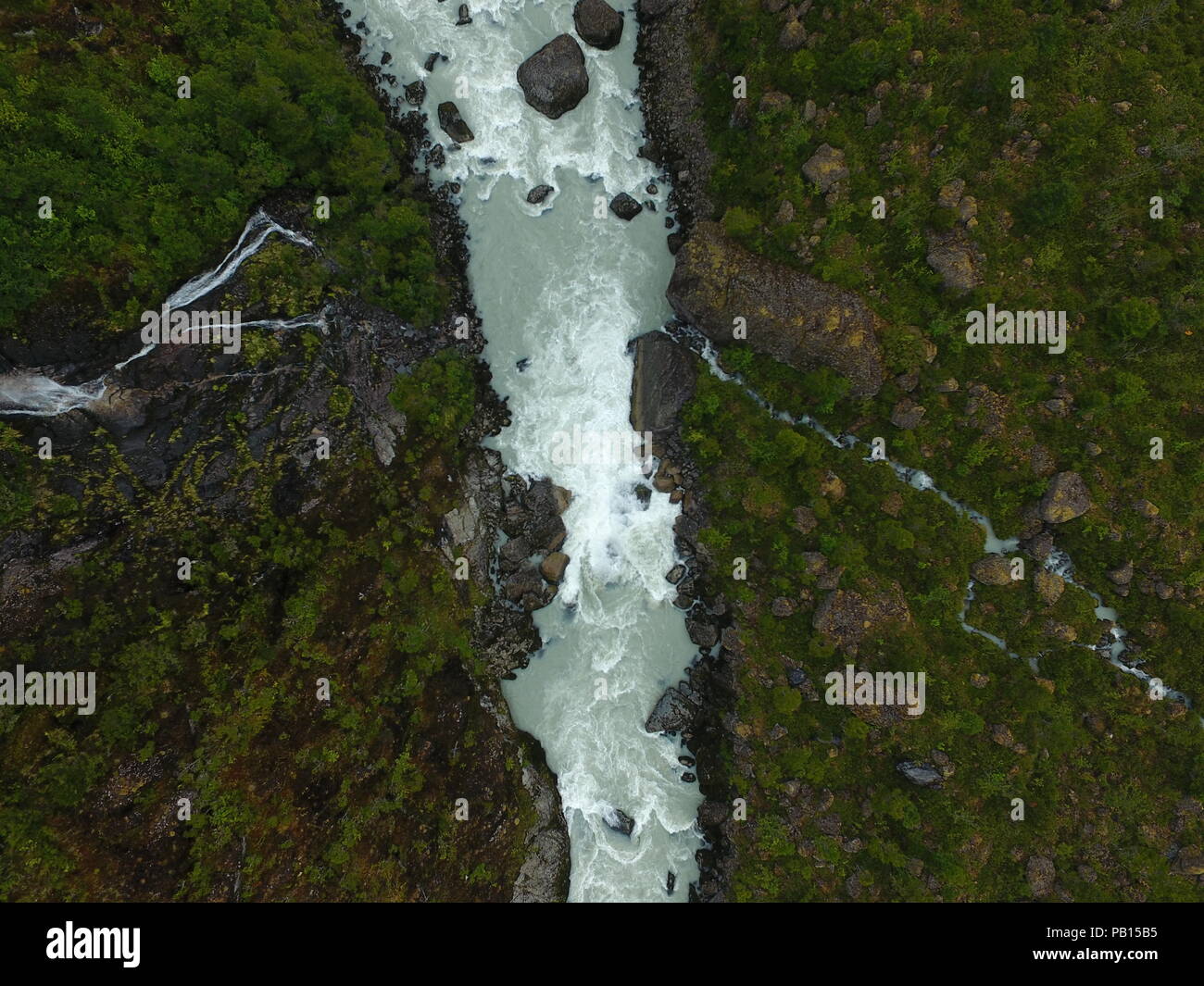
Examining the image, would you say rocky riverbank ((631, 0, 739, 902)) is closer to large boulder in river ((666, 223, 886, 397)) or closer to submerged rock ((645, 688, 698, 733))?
submerged rock ((645, 688, 698, 733))

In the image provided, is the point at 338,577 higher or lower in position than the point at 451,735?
higher

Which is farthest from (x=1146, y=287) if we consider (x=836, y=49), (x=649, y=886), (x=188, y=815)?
(x=188, y=815)

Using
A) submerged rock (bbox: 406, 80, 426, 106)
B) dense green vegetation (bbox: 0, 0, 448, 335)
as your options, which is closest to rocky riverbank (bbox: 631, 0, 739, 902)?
submerged rock (bbox: 406, 80, 426, 106)

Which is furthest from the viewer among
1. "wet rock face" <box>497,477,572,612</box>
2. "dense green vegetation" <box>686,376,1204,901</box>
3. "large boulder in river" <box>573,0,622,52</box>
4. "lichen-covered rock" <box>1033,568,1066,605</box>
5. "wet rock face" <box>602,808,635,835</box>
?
"large boulder in river" <box>573,0,622,52</box>

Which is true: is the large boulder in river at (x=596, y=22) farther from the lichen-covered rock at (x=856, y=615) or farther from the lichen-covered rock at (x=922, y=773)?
the lichen-covered rock at (x=922, y=773)

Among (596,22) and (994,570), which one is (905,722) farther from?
(596,22)
